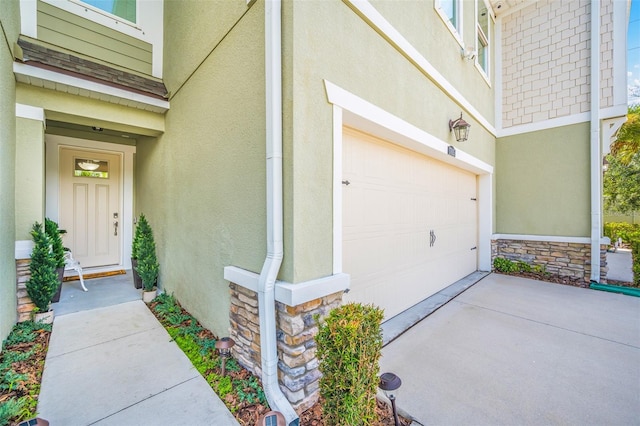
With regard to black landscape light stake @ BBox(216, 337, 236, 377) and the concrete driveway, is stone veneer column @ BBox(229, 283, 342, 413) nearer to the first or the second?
black landscape light stake @ BBox(216, 337, 236, 377)

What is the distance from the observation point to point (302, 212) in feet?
7.22

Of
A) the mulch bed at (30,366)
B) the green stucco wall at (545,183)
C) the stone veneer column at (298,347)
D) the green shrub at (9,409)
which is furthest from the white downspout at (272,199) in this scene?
the green stucco wall at (545,183)

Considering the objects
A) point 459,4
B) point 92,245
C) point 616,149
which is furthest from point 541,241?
point 92,245

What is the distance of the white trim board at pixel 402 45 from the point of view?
2754 millimetres

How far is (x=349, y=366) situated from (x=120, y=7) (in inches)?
249

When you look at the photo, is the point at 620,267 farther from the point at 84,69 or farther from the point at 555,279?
the point at 84,69

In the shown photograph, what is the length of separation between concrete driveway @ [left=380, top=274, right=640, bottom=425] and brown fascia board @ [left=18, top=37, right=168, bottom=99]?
501 centimetres

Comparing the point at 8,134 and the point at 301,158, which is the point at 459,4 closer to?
the point at 301,158

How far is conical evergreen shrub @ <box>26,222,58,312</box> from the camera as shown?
3.44 metres

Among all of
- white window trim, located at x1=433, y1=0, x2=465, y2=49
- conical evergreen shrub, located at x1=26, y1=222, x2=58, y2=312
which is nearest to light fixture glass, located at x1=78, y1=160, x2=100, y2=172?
conical evergreen shrub, located at x1=26, y1=222, x2=58, y2=312

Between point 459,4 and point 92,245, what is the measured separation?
885 centimetres

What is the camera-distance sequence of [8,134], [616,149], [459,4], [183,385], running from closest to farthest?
[183,385], [8,134], [459,4], [616,149]

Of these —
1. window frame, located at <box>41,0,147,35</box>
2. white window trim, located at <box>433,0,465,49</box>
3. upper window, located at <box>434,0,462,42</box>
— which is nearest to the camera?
window frame, located at <box>41,0,147,35</box>

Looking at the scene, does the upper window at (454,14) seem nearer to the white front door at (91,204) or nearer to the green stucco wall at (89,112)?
the green stucco wall at (89,112)
